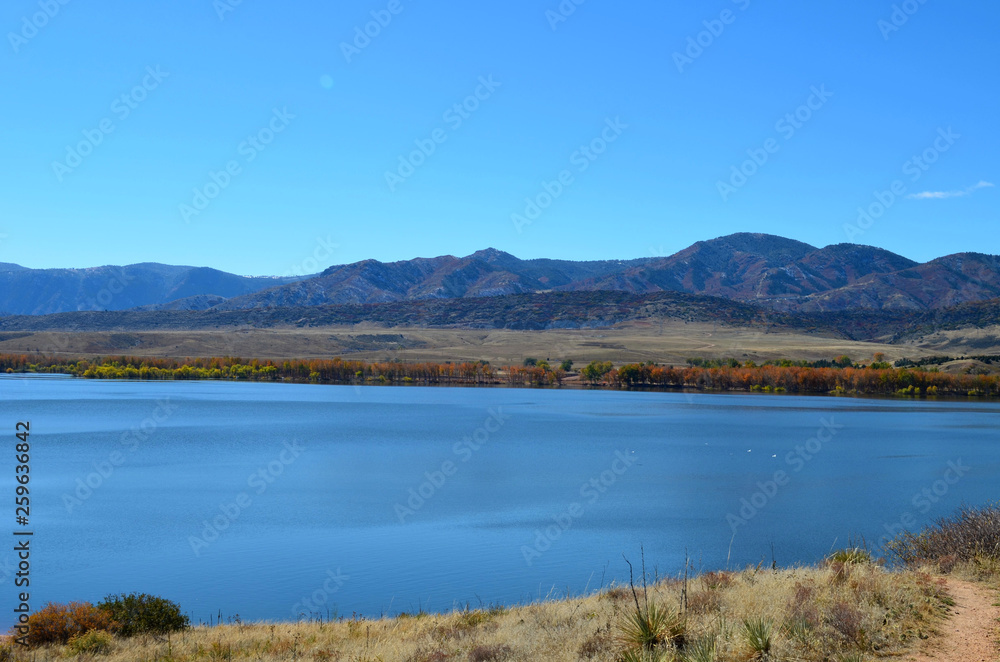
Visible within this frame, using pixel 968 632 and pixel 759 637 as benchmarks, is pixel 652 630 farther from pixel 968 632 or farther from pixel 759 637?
pixel 968 632

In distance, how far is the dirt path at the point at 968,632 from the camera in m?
7.57

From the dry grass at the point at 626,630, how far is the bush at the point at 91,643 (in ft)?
0.20

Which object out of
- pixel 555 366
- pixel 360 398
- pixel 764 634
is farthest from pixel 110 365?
pixel 764 634

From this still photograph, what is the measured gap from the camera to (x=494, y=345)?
134 metres

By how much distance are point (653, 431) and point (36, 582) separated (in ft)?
114

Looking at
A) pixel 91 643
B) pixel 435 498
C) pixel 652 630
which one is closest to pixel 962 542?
pixel 652 630

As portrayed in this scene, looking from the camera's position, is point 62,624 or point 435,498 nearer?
point 62,624

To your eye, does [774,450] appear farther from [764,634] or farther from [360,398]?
[360,398]

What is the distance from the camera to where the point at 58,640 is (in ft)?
34.8

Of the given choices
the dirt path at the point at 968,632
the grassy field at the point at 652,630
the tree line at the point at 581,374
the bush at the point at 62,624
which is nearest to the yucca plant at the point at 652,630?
the grassy field at the point at 652,630

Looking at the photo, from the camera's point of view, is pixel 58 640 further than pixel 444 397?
No

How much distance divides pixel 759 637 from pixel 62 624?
8666 mm

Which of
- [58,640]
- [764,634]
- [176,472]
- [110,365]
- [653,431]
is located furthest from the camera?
[110,365]

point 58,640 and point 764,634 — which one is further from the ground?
point 764,634
